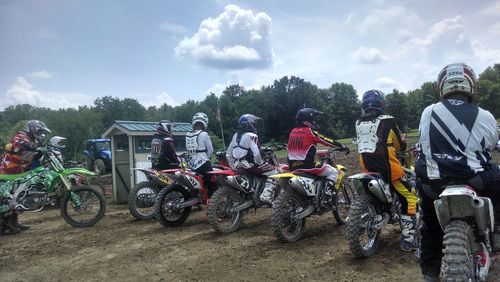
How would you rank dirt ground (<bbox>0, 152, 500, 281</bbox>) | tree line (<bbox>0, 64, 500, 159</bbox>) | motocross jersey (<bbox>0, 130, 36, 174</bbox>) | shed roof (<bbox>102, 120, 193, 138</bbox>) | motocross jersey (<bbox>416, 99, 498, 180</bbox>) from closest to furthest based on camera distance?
motocross jersey (<bbox>416, 99, 498, 180</bbox>) → dirt ground (<bbox>0, 152, 500, 281</bbox>) → motocross jersey (<bbox>0, 130, 36, 174</bbox>) → shed roof (<bbox>102, 120, 193, 138</bbox>) → tree line (<bbox>0, 64, 500, 159</bbox>)

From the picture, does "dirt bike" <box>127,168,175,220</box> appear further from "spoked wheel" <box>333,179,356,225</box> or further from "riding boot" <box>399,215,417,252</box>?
"riding boot" <box>399,215,417,252</box>

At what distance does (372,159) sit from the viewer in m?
4.91

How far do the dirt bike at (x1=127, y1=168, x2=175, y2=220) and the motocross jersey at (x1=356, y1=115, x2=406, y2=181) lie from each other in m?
3.90

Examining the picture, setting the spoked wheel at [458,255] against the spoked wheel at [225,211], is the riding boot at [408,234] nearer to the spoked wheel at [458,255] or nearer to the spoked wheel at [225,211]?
the spoked wheel at [458,255]

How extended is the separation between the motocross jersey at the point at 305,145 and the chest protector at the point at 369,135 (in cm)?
107

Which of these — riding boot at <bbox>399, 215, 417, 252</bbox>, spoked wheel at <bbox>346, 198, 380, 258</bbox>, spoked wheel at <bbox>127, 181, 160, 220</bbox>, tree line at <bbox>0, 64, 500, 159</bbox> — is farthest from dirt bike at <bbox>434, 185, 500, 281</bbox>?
tree line at <bbox>0, 64, 500, 159</bbox>

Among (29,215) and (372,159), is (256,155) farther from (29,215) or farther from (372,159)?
(29,215)

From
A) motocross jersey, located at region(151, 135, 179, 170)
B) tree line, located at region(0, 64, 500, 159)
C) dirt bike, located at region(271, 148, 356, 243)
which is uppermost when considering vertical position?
tree line, located at region(0, 64, 500, 159)

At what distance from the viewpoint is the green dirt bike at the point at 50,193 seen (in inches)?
288

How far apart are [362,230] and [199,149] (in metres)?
3.77

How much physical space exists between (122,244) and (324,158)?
3417mm

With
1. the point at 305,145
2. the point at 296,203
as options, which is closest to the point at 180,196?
the point at 296,203

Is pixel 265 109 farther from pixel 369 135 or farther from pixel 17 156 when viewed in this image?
pixel 369 135

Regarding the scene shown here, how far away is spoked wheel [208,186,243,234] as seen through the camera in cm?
624
